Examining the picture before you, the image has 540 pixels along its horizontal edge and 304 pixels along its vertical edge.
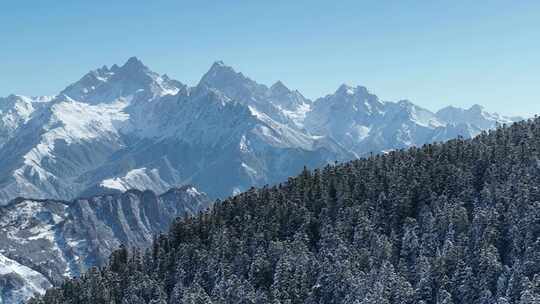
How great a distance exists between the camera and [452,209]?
167625 millimetres

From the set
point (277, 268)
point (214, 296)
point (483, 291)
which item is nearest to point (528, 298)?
point (483, 291)

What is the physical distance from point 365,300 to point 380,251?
28.3 metres

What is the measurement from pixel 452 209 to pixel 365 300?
43279mm

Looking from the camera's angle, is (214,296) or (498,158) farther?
(498,158)

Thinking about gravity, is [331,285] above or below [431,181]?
below

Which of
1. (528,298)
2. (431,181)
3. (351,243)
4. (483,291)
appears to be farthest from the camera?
(431,181)

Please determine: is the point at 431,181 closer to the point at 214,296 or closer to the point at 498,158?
the point at 498,158

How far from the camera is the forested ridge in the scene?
451ft

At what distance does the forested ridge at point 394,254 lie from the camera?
137500 millimetres

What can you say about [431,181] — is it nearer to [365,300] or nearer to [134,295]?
[365,300]

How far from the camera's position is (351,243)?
179000 millimetres

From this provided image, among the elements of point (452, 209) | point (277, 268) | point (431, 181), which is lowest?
point (277, 268)

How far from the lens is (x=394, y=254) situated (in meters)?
164

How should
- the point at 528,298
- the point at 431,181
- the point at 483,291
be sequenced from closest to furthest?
the point at 528,298, the point at 483,291, the point at 431,181
